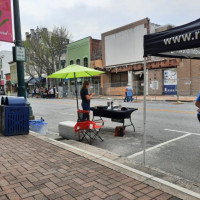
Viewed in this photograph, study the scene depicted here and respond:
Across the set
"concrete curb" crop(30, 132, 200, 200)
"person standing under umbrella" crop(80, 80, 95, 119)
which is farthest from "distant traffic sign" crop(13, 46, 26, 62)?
"concrete curb" crop(30, 132, 200, 200)

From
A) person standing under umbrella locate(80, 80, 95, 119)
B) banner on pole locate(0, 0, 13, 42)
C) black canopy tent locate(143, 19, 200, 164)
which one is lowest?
person standing under umbrella locate(80, 80, 95, 119)

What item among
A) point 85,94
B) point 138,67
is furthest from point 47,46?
point 85,94

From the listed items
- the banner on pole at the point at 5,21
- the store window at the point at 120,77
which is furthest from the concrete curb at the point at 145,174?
the store window at the point at 120,77

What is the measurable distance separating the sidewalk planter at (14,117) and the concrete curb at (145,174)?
223 cm

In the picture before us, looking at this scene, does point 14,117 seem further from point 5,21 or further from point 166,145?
point 166,145

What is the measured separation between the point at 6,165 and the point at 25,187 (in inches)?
44.4

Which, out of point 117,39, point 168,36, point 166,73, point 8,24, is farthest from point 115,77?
point 168,36

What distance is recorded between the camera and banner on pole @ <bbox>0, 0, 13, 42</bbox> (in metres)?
8.12

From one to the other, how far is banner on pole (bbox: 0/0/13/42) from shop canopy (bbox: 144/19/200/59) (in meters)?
5.88

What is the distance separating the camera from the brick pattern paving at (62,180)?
315 cm

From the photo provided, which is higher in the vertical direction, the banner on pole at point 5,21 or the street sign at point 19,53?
the banner on pole at point 5,21

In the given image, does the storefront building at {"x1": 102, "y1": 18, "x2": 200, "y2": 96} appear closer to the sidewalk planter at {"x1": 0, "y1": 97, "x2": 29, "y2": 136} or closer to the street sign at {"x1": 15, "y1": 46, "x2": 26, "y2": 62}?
the street sign at {"x1": 15, "y1": 46, "x2": 26, "y2": 62}

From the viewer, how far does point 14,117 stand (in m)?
6.79

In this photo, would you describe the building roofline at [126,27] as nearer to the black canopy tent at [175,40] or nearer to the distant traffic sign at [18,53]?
the distant traffic sign at [18,53]
